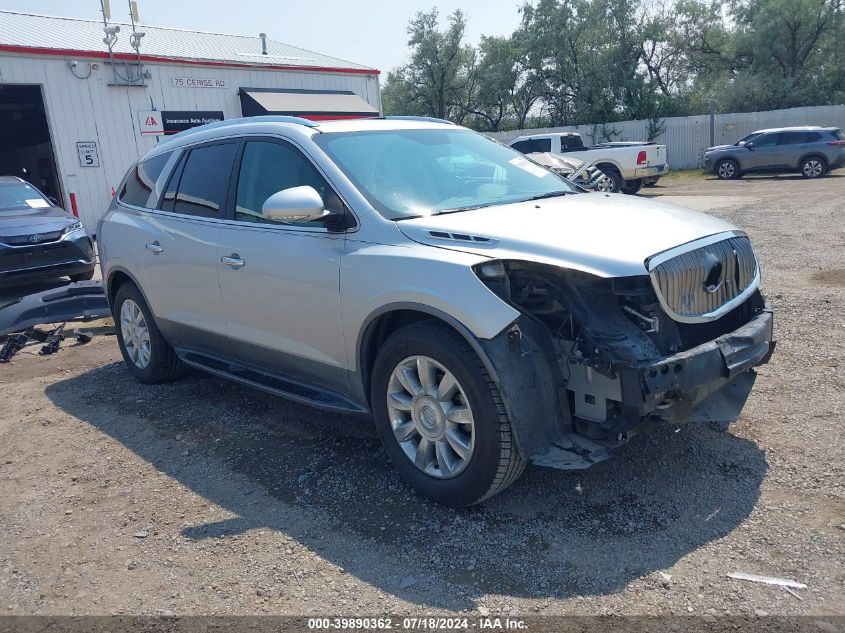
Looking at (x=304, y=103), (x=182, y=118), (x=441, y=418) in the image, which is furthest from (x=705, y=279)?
(x=304, y=103)

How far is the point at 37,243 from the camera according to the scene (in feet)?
32.7

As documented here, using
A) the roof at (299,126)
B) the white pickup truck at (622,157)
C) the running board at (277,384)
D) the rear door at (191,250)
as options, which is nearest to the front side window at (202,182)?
the rear door at (191,250)

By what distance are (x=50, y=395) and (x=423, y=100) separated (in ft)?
132

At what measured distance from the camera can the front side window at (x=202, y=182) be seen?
15.8 feet

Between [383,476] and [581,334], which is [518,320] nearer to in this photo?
[581,334]

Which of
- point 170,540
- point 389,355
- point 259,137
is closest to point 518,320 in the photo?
point 389,355

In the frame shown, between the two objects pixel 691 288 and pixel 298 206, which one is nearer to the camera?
pixel 691 288

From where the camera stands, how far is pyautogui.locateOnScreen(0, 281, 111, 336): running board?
7.74 metres

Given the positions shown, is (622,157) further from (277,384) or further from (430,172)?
(277,384)

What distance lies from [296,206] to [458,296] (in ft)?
3.43

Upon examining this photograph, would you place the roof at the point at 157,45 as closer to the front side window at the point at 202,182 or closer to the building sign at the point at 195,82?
the building sign at the point at 195,82

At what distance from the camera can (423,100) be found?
43469 millimetres

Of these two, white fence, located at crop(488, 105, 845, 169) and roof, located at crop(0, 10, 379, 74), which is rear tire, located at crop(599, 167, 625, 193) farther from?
white fence, located at crop(488, 105, 845, 169)

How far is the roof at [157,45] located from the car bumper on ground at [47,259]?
279 inches
